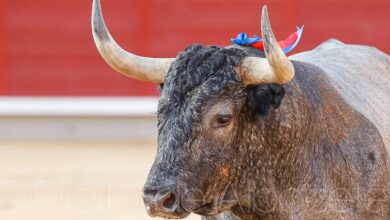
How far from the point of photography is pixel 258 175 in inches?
136

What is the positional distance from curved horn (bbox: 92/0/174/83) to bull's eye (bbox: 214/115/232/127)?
0.31m

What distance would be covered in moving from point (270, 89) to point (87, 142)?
6076mm

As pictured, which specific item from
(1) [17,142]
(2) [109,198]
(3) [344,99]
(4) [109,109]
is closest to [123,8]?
(4) [109,109]

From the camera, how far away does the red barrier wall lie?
9.73m

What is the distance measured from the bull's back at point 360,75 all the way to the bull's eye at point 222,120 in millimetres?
729

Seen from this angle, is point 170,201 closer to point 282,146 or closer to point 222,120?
point 222,120

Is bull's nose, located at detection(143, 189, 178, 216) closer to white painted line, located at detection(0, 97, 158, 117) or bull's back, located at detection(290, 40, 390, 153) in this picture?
bull's back, located at detection(290, 40, 390, 153)

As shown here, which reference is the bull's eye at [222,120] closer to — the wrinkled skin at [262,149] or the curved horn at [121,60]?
the wrinkled skin at [262,149]

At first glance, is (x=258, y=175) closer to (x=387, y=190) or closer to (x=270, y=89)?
(x=270, y=89)

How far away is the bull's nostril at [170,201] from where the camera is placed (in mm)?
3193

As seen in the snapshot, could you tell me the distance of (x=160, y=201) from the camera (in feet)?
10.4

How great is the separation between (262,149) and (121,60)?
1.80 ft

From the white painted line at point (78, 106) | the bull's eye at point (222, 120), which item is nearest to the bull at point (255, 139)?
the bull's eye at point (222, 120)

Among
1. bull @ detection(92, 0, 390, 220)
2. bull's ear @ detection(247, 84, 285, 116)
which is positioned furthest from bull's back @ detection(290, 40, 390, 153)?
bull's ear @ detection(247, 84, 285, 116)
